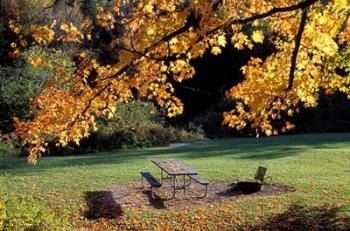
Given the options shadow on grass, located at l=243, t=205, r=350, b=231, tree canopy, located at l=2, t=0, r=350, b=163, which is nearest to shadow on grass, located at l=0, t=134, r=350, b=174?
tree canopy, located at l=2, t=0, r=350, b=163

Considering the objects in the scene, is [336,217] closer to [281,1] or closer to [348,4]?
[281,1]

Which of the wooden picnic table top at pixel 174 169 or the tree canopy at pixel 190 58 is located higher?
the tree canopy at pixel 190 58

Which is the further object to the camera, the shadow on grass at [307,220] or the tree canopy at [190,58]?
the shadow on grass at [307,220]

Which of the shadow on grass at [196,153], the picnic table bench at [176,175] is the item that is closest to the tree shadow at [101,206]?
the picnic table bench at [176,175]

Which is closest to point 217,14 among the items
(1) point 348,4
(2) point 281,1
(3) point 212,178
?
(1) point 348,4

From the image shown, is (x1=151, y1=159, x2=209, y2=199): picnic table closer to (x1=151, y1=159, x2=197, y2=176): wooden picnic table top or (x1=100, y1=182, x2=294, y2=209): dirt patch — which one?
(x1=151, y1=159, x2=197, y2=176): wooden picnic table top

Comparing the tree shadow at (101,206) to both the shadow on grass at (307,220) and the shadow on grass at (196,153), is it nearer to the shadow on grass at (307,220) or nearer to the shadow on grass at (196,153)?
the shadow on grass at (307,220)

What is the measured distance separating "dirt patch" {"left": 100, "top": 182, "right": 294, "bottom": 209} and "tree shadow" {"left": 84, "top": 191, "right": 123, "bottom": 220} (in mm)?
133

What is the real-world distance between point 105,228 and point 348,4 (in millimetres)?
5972

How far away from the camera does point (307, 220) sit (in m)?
9.77

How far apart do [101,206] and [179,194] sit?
2.03 meters

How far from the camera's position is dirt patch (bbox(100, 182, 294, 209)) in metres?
11.4

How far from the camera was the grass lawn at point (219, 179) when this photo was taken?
9.94 m

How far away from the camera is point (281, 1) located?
8352 mm
